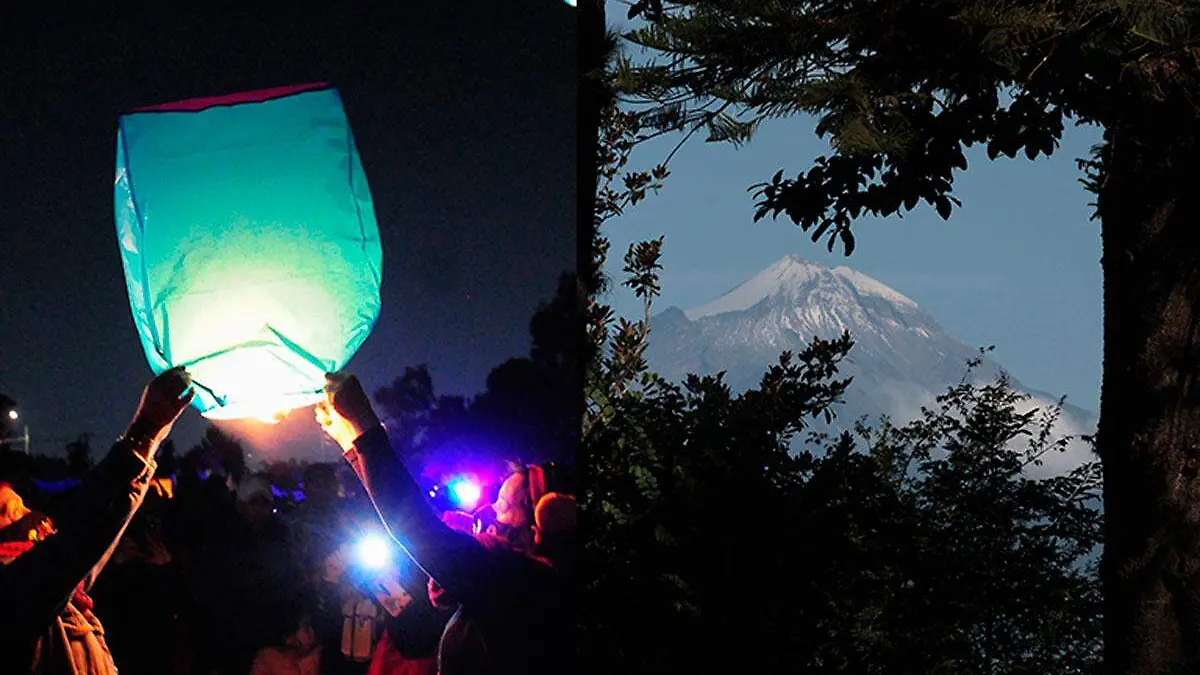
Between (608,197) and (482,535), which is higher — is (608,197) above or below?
above

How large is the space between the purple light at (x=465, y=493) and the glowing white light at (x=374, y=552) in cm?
25

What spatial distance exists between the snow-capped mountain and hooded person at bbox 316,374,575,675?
1162 inches

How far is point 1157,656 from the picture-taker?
4035mm

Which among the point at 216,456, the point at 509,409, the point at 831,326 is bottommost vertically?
the point at 216,456

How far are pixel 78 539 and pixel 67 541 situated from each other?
0.02m

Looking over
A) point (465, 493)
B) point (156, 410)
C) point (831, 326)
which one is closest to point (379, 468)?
point (156, 410)

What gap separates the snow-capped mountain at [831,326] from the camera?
35906 mm

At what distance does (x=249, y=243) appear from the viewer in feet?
11.5

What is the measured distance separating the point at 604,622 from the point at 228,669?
1.99 meters

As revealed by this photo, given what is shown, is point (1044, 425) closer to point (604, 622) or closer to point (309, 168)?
point (604, 622)

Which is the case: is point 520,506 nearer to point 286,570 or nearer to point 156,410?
point 156,410

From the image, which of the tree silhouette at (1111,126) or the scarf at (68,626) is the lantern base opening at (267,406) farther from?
the tree silhouette at (1111,126)

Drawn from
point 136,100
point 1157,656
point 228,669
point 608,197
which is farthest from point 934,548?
point 136,100

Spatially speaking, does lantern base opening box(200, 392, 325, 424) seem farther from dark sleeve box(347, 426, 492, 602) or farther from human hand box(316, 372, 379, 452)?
dark sleeve box(347, 426, 492, 602)
